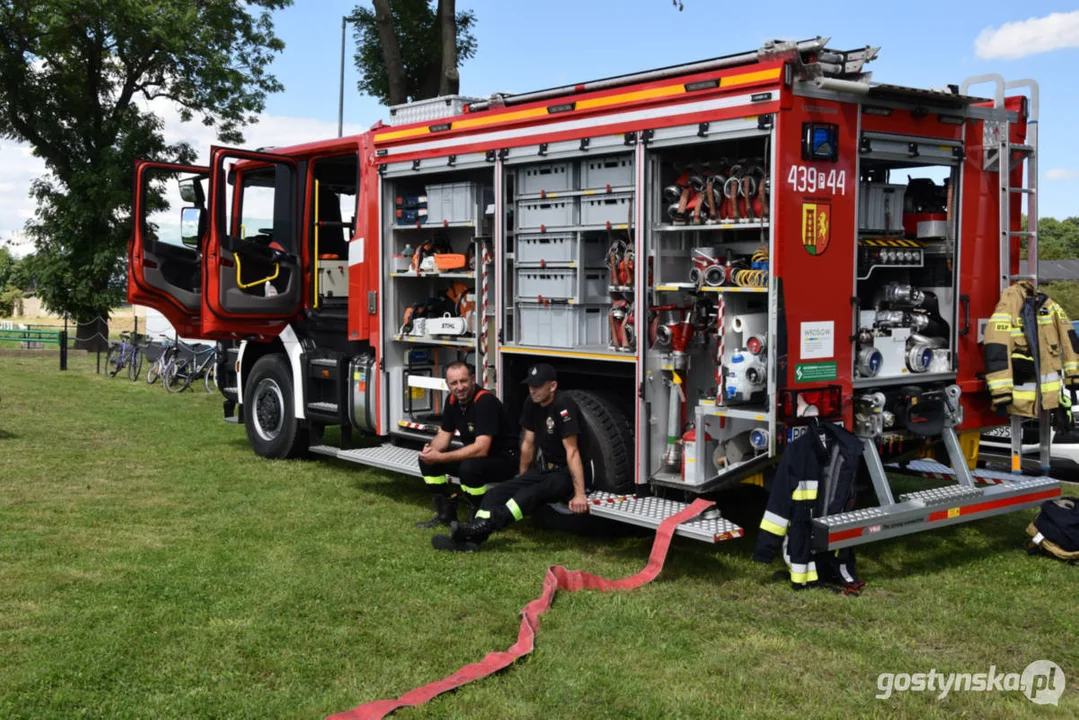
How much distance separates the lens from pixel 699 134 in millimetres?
6559

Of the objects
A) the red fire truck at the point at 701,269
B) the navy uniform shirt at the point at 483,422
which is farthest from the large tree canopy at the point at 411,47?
the navy uniform shirt at the point at 483,422

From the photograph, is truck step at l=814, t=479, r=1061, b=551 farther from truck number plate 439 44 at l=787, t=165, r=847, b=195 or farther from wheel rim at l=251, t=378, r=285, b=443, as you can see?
wheel rim at l=251, t=378, r=285, b=443

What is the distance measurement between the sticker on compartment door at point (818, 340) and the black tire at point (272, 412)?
5.39 m

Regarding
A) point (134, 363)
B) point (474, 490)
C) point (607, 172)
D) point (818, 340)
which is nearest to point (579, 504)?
point (474, 490)

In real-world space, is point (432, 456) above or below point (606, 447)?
below

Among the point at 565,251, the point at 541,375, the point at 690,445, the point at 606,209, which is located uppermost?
the point at 606,209

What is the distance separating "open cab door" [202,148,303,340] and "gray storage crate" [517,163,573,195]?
9.26ft

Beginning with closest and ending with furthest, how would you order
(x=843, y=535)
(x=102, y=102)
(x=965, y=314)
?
(x=843, y=535), (x=965, y=314), (x=102, y=102)

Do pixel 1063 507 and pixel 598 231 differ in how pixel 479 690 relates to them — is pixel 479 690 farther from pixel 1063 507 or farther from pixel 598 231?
pixel 1063 507

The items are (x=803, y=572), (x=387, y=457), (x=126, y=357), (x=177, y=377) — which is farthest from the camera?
(x=126, y=357)

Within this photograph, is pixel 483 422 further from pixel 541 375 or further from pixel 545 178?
pixel 545 178

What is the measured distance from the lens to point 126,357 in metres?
20.9

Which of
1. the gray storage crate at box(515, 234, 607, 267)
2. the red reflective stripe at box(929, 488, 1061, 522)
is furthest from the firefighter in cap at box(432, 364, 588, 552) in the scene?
the red reflective stripe at box(929, 488, 1061, 522)

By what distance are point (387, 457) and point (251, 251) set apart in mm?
2302
